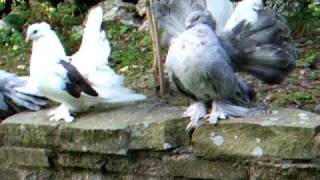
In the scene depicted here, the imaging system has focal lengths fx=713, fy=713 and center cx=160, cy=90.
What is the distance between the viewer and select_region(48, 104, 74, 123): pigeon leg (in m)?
3.43

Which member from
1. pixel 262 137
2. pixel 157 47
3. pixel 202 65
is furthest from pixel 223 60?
pixel 157 47

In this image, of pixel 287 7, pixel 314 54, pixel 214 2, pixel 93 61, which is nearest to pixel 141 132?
pixel 93 61

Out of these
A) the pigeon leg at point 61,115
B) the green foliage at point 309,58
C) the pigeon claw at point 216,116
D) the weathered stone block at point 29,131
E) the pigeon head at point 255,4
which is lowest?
the weathered stone block at point 29,131

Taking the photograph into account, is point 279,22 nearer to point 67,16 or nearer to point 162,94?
point 162,94

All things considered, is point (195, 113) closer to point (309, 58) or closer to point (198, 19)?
point (198, 19)

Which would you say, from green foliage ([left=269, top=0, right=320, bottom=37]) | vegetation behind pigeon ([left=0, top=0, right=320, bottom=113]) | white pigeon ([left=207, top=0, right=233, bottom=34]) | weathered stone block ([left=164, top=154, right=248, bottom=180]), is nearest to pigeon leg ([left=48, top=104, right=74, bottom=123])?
weathered stone block ([left=164, top=154, right=248, bottom=180])

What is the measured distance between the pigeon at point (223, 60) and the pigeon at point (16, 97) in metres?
0.92

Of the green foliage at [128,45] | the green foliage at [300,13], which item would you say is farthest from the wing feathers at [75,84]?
the green foliage at [300,13]

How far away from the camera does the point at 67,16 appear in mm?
5559

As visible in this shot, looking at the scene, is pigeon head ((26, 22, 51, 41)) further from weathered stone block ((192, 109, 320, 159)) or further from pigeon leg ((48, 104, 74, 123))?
weathered stone block ((192, 109, 320, 159))

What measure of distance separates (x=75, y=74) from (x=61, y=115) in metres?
0.22

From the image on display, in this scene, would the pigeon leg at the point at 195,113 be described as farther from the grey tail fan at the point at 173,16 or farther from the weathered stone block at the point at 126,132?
the grey tail fan at the point at 173,16

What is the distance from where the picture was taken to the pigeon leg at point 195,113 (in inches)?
123

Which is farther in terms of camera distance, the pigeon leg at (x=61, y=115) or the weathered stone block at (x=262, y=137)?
the pigeon leg at (x=61, y=115)
